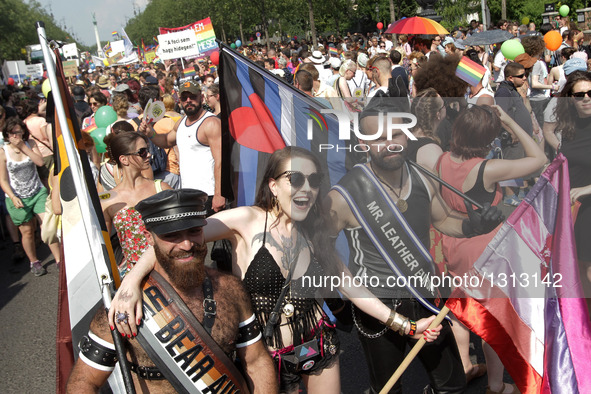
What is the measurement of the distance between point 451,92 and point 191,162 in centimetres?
261

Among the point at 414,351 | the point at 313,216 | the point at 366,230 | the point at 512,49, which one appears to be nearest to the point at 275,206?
the point at 313,216

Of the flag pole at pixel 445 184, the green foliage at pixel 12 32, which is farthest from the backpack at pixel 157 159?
the green foliage at pixel 12 32

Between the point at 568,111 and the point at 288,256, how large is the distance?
1959mm

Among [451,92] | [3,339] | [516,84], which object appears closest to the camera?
[3,339]

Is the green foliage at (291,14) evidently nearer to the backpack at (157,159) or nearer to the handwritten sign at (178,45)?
the handwritten sign at (178,45)

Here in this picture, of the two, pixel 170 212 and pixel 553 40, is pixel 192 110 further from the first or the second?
pixel 553 40

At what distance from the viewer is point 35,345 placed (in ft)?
16.8

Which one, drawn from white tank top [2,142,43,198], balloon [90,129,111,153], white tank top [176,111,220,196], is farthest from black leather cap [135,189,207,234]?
white tank top [2,142,43,198]

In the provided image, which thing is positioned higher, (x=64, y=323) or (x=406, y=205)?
(x=406, y=205)

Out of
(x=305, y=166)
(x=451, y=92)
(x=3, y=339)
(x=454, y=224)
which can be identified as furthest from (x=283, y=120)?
(x=3, y=339)

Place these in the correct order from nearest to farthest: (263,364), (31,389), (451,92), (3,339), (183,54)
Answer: (263,364) → (31,389) → (3,339) → (451,92) → (183,54)

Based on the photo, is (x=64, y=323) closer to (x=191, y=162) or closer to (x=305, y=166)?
(x=305, y=166)

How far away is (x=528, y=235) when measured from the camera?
2672mm

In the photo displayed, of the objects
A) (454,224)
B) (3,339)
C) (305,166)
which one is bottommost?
(3,339)
